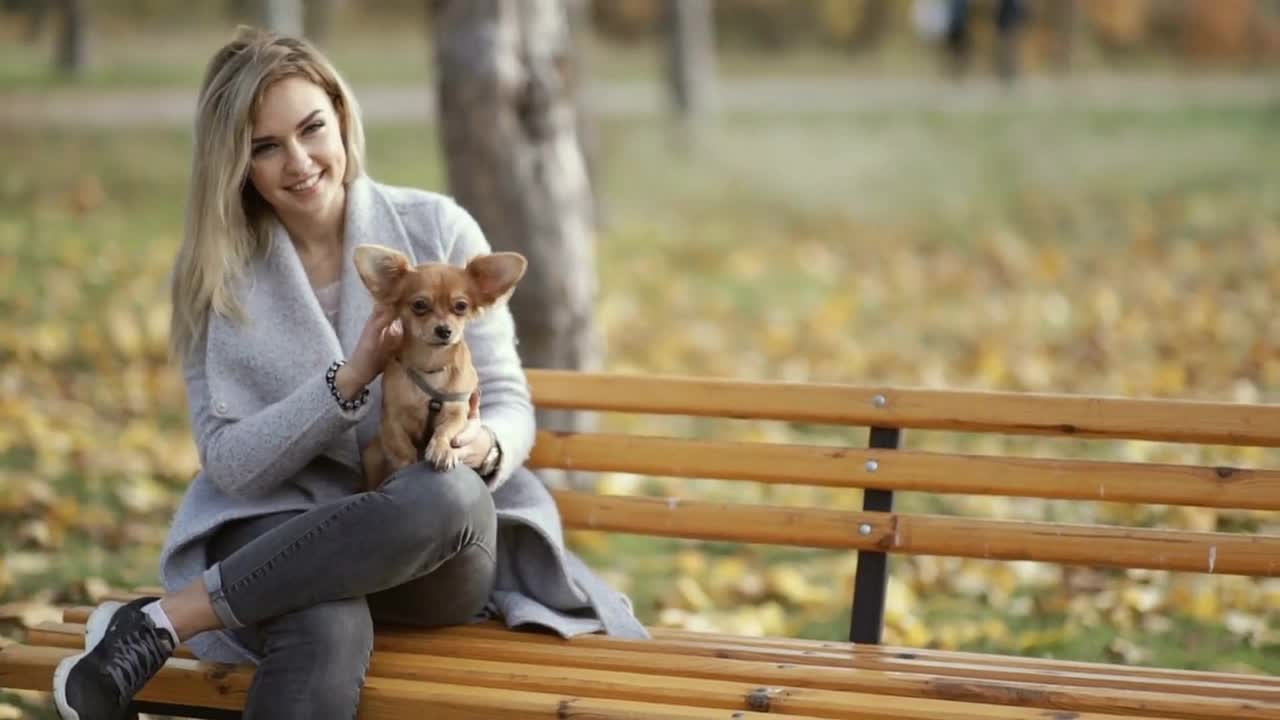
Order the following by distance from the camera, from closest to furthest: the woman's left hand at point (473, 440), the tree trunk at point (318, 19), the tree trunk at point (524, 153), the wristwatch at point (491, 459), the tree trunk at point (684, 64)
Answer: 1. the woman's left hand at point (473, 440)
2. the wristwatch at point (491, 459)
3. the tree trunk at point (524, 153)
4. the tree trunk at point (684, 64)
5. the tree trunk at point (318, 19)

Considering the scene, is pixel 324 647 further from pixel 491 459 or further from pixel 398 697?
pixel 491 459

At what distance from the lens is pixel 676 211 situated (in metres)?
13.4

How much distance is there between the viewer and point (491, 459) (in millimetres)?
3387

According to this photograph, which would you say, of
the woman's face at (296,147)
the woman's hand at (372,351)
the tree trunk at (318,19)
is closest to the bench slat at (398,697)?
the woman's hand at (372,351)

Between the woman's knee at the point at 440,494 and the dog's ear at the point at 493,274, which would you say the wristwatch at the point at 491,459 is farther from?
the dog's ear at the point at 493,274

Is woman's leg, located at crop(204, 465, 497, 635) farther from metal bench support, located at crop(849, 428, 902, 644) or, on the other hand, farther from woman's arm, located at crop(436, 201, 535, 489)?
metal bench support, located at crop(849, 428, 902, 644)

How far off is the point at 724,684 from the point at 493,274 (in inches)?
33.2

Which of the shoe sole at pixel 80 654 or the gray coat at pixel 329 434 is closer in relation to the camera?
the shoe sole at pixel 80 654

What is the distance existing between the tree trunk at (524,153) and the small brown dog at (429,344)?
2342 millimetres

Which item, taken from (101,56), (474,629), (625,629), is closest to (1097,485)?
(625,629)

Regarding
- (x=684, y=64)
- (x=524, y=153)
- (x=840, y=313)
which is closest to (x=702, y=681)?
(x=524, y=153)

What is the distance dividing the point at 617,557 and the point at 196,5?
19.6 metres

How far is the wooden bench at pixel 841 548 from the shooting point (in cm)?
307

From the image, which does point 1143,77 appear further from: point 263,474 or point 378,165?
point 263,474
